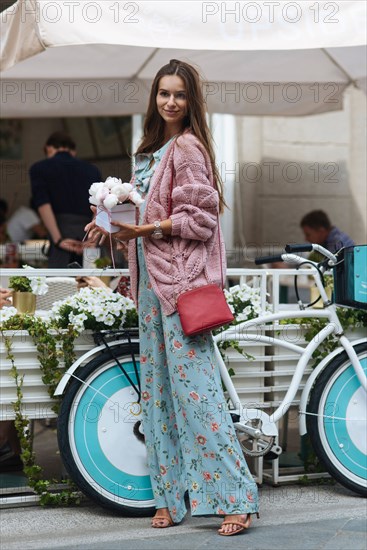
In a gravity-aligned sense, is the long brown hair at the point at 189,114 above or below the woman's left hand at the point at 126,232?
above

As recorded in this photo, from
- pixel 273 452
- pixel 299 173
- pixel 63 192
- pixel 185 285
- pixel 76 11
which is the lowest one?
pixel 273 452

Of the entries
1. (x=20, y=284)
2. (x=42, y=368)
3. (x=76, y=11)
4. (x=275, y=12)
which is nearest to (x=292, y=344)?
(x=42, y=368)

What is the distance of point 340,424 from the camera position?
16.7ft

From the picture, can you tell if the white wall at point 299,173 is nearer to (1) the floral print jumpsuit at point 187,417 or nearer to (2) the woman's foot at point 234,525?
(1) the floral print jumpsuit at point 187,417

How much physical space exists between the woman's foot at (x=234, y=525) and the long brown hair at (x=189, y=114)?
1.36 metres

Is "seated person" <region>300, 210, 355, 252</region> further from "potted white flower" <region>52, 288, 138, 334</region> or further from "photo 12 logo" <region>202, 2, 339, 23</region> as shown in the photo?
"potted white flower" <region>52, 288, 138, 334</region>

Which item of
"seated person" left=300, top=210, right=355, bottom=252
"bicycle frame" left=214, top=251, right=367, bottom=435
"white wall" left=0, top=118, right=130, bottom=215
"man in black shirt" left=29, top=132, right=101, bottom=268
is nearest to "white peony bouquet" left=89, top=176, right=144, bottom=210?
"bicycle frame" left=214, top=251, right=367, bottom=435

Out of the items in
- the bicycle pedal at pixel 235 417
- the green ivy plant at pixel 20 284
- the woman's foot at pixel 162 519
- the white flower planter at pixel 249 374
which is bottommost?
the woman's foot at pixel 162 519

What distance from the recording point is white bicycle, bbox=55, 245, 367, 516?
188 inches

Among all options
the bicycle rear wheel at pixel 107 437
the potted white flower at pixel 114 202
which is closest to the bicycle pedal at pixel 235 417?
the bicycle rear wheel at pixel 107 437

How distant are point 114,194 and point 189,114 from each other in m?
0.57

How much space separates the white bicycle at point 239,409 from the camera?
15.6 ft

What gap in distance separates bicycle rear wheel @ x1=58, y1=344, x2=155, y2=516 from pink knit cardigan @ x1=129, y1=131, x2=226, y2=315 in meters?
0.55

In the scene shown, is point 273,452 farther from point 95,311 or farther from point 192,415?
point 95,311
